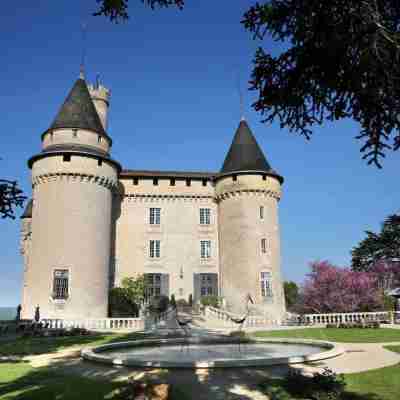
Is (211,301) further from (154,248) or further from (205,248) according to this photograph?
(154,248)

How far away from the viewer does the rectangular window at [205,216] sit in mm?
36312

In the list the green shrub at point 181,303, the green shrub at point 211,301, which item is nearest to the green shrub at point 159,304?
the green shrub at point 181,303

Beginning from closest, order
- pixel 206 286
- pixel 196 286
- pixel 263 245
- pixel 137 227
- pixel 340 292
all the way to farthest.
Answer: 1. pixel 340 292
2. pixel 263 245
3. pixel 196 286
4. pixel 206 286
5. pixel 137 227

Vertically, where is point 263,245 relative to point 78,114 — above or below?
below

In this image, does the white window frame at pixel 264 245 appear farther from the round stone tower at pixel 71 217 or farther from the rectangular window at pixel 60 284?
the rectangular window at pixel 60 284

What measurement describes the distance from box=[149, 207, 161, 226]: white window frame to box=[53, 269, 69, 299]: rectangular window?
957 cm

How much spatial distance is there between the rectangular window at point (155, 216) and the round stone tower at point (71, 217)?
464cm

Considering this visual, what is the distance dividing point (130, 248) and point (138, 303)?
15.7ft

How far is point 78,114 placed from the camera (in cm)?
3147

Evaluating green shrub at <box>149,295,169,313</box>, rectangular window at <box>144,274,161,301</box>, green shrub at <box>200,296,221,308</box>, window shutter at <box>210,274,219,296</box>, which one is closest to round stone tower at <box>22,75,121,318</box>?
green shrub at <box>149,295,169,313</box>

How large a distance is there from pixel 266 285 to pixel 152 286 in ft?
29.6

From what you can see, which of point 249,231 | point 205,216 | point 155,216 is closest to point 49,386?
point 249,231

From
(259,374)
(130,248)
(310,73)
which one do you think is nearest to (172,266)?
(130,248)

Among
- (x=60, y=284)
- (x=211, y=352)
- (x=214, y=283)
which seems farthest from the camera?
(x=214, y=283)
